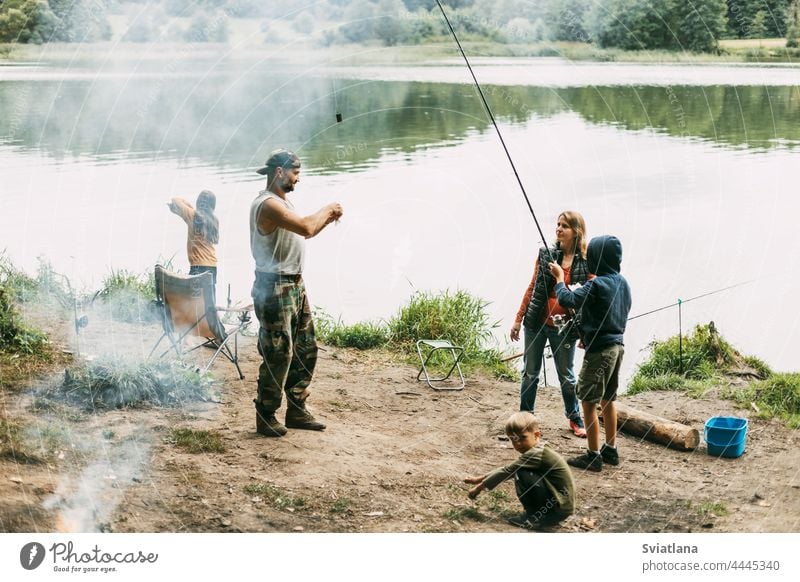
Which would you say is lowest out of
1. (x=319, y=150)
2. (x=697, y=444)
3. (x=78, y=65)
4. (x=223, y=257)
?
(x=697, y=444)

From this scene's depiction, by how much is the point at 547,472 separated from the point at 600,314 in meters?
0.88

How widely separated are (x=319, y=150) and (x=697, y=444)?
437cm

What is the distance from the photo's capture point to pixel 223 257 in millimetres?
6984

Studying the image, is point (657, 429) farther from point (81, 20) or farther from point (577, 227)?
point (81, 20)

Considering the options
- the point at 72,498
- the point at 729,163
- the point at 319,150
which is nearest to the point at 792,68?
the point at 729,163

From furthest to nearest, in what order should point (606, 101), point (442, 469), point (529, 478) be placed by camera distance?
1. point (606, 101)
2. point (442, 469)
3. point (529, 478)

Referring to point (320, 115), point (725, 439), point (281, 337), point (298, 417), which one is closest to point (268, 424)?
point (298, 417)

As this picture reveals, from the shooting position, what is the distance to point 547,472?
13.8ft

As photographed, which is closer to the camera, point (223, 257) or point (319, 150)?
point (223, 257)

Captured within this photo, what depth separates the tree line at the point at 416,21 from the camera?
22.4ft

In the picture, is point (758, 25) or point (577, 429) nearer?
point (577, 429)

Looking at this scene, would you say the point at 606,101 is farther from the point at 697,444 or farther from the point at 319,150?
the point at 697,444

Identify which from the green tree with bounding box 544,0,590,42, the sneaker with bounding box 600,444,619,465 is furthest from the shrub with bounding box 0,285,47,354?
the green tree with bounding box 544,0,590,42

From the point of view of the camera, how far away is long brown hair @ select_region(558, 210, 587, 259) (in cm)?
489
